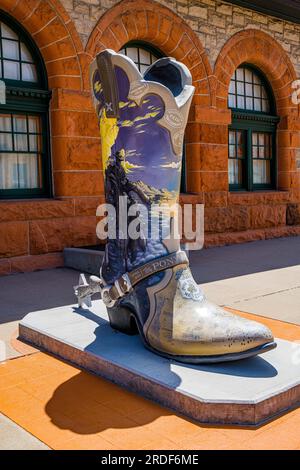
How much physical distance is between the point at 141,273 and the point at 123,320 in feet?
1.50

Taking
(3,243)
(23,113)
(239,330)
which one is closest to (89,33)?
(23,113)

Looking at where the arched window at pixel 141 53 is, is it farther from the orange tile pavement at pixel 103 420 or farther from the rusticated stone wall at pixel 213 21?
the orange tile pavement at pixel 103 420

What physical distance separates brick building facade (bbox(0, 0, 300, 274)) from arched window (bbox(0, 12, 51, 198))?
0.10 m

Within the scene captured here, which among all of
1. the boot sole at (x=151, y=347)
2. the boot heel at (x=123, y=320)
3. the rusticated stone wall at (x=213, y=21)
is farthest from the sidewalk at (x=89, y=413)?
the rusticated stone wall at (x=213, y=21)

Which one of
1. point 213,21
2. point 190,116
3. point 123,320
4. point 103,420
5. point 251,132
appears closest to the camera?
point 103,420

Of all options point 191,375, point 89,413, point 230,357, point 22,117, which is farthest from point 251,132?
point 89,413

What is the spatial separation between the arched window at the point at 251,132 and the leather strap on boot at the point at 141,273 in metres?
6.98

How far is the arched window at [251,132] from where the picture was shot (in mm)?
9906

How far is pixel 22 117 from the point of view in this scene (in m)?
7.05

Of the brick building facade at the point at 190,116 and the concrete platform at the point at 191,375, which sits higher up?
the brick building facade at the point at 190,116

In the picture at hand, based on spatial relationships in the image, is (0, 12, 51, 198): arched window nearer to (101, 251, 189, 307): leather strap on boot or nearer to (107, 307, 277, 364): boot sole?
(107, 307, 277, 364): boot sole

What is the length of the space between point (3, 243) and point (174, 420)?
4.64 meters

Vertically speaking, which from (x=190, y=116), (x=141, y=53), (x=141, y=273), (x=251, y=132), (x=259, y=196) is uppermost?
(x=141, y=53)

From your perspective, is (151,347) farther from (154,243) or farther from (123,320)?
(154,243)
